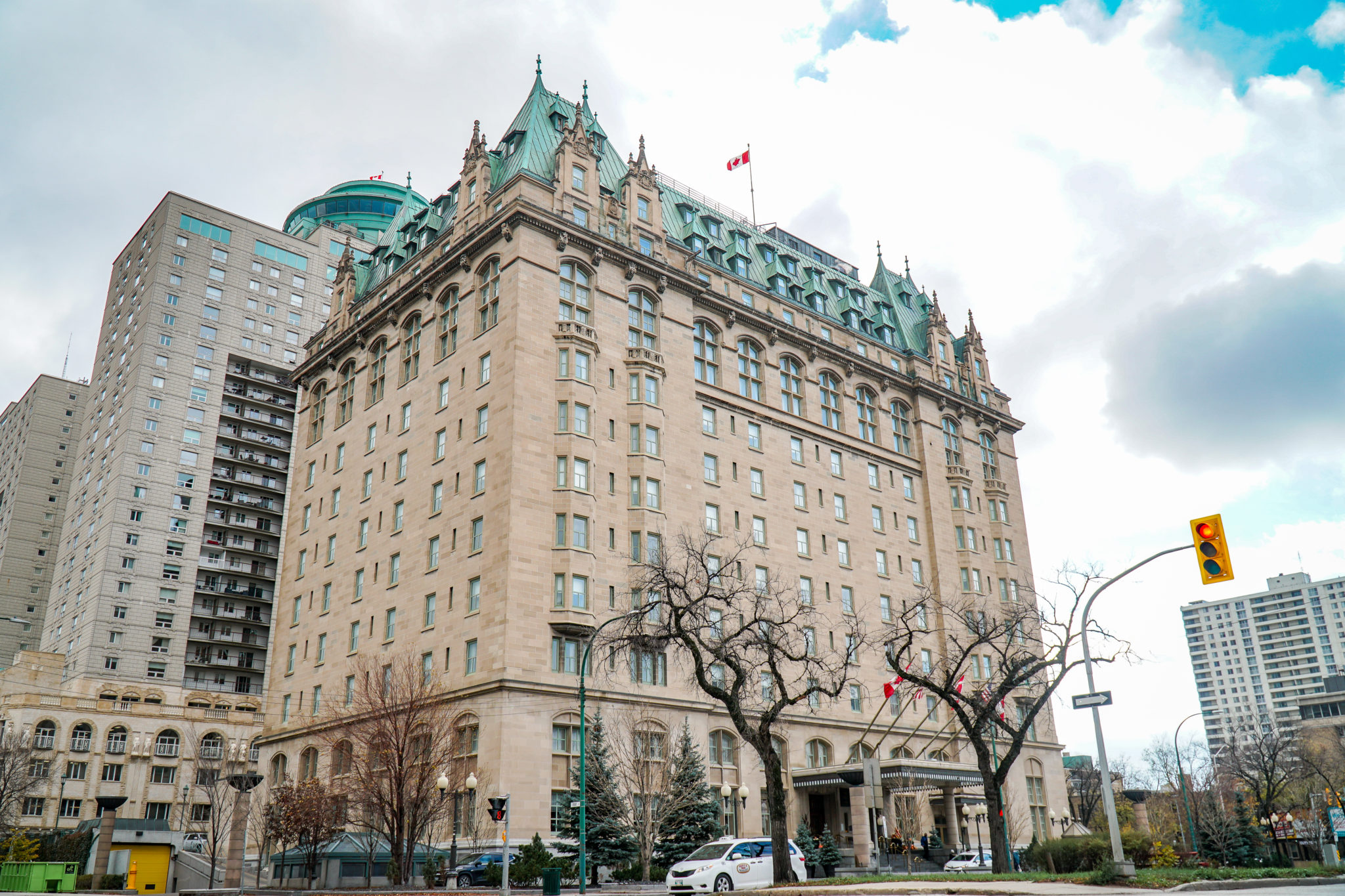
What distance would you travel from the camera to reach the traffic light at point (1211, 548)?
71.7 feet

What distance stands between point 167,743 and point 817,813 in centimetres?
5638

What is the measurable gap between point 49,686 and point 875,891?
87484 millimetres

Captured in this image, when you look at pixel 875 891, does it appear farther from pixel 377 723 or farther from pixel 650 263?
pixel 650 263

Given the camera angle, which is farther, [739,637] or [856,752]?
[856,752]

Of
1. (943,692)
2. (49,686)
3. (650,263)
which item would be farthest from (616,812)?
(49,686)

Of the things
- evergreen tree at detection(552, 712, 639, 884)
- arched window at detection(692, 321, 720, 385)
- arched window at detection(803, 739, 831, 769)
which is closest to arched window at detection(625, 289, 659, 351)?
arched window at detection(692, 321, 720, 385)

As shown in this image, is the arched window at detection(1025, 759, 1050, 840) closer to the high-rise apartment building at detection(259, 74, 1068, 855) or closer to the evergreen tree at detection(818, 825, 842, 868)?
the high-rise apartment building at detection(259, 74, 1068, 855)

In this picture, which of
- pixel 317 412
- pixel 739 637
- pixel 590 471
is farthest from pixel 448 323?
pixel 739 637

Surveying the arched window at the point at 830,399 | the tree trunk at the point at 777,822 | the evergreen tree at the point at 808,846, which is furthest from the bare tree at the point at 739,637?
the arched window at the point at 830,399

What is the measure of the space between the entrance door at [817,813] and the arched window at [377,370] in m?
35.4

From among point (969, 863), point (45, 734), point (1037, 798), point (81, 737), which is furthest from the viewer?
point (81, 737)

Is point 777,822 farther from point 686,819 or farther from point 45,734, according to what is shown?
point 45,734

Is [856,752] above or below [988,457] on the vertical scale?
below

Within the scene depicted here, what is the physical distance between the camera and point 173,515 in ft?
317
